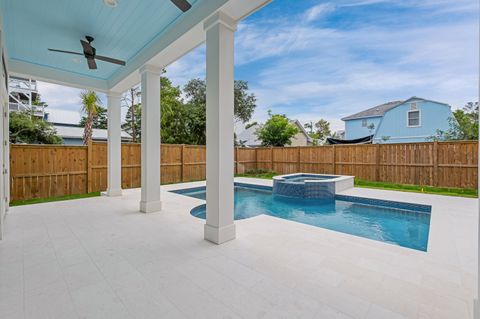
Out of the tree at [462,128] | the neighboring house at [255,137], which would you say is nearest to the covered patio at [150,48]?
the tree at [462,128]

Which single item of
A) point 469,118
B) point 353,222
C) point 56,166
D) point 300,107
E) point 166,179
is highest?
point 300,107

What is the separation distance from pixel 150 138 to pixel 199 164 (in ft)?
18.8

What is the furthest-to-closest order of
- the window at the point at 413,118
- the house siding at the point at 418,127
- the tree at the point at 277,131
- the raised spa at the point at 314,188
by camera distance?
the tree at the point at 277,131, the window at the point at 413,118, the house siding at the point at 418,127, the raised spa at the point at 314,188

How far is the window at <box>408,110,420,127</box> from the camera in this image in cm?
1267

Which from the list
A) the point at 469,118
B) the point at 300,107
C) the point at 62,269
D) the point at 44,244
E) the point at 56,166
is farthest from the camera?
the point at 300,107

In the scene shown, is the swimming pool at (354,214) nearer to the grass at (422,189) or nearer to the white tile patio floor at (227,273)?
the white tile patio floor at (227,273)

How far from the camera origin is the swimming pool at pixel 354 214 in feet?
13.9

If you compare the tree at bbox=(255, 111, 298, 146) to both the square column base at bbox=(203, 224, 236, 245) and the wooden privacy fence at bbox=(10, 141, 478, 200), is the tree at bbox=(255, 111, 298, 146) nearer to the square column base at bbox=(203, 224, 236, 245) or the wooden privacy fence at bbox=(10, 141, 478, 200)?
the wooden privacy fence at bbox=(10, 141, 478, 200)

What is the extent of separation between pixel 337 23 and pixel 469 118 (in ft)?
27.6

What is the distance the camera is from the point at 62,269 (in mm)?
2379

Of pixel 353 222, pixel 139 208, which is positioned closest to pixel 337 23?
pixel 353 222

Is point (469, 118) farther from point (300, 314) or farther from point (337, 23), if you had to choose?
point (300, 314)

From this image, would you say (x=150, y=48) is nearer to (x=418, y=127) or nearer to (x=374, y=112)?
(x=418, y=127)

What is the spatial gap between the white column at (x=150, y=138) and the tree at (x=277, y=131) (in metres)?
10.8
